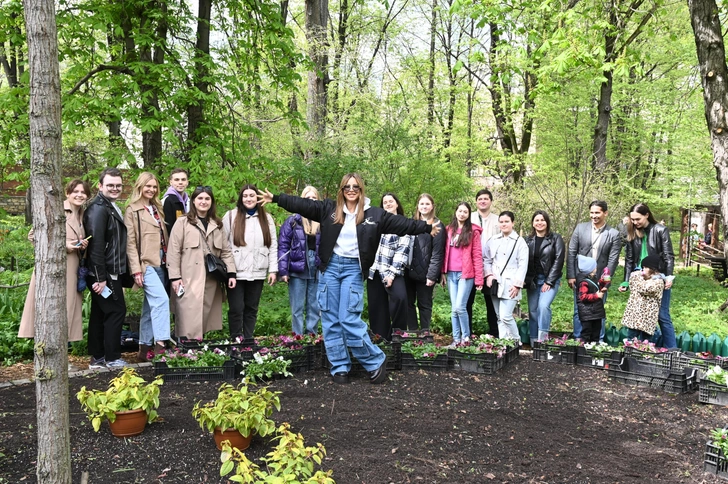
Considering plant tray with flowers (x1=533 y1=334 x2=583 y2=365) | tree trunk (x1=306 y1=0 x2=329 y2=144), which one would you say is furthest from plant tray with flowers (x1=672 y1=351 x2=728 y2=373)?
tree trunk (x1=306 y1=0 x2=329 y2=144)

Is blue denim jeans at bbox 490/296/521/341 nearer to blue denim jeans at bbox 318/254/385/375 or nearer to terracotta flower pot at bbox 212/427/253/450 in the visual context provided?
blue denim jeans at bbox 318/254/385/375

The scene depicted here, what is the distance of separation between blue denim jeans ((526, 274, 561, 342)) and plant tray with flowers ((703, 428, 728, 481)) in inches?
125

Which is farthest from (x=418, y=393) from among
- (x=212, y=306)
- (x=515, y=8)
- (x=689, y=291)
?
(x=689, y=291)

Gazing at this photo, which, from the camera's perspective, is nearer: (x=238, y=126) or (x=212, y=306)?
(x=212, y=306)

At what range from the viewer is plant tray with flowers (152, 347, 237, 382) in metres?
5.36

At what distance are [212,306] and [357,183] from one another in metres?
2.59

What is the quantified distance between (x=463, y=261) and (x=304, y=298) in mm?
2040

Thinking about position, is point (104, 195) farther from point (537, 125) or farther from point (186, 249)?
point (537, 125)

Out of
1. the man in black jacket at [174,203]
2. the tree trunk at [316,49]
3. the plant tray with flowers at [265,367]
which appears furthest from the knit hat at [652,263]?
the tree trunk at [316,49]

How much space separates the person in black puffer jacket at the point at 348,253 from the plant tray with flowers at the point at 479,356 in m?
1.07

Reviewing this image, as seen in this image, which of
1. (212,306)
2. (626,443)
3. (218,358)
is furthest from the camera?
(212,306)

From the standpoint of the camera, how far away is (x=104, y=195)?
574cm

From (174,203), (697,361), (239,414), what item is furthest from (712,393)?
(174,203)

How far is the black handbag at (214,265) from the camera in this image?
6.32 meters
